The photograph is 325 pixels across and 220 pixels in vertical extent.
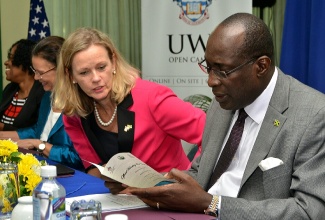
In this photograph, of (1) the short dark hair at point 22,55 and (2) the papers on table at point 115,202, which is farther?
(1) the short dark hair at point 22,55

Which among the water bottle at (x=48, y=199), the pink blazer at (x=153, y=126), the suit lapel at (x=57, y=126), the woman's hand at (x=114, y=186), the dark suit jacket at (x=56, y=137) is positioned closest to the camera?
the water bottle at (x=48, y=199)

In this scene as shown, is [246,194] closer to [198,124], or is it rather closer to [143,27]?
[198,124]

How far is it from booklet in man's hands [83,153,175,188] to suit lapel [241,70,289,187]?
32 centimetres

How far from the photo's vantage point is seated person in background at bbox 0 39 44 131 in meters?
4.27

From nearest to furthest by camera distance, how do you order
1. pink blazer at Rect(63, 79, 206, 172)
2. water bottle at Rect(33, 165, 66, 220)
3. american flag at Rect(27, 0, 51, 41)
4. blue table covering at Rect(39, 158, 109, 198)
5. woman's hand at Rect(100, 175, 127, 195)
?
water bottle at Rect(33, 165, 66, 220), woman's hand at Rect(100, 175, 127, 195), blue table covering at Rect(39, 158, 109, 198), pink blazer at Rect(63, 79, 206, 172), american flag at Rect(27, 0, 51, 41)

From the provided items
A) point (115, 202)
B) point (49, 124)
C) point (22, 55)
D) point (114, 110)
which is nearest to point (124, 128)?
point (114, 110)

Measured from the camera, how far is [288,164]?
184cm

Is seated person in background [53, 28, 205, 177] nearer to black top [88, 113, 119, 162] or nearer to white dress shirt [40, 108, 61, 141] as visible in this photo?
black top [88, 113, 119, 162]

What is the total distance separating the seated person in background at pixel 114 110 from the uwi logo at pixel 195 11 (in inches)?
78.3

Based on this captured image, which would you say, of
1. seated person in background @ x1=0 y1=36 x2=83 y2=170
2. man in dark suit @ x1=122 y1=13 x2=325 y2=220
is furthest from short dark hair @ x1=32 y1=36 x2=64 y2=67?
man in dark suit @ x1=122 y1=13 x2=325 y2=220

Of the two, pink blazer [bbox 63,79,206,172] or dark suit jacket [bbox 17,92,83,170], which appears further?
dark suit jacket [bbox 17,92,83,170]

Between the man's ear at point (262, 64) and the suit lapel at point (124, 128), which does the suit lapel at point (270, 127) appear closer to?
the man's ear at point (262, 64)

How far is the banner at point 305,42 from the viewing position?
143 inches

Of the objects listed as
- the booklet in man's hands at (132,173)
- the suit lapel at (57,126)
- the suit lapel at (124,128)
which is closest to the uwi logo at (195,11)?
the suit lapel at (57,126)
